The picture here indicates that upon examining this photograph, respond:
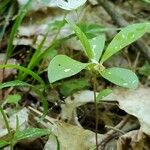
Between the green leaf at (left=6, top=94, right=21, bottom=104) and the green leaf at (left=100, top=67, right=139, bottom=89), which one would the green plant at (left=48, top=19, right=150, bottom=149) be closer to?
the green leaf at (left=100, top=67, right=139, bottom=89)

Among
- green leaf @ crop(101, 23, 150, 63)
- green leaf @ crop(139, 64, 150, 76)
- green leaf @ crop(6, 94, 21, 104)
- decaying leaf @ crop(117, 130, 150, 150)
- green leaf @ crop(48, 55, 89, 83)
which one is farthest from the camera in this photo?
green leaf @ crop(139, 64, 150, 76)

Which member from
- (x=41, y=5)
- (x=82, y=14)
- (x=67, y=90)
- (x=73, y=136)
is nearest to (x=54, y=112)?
(x=67, y=90)

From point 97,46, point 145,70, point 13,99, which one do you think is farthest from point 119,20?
point 97,46

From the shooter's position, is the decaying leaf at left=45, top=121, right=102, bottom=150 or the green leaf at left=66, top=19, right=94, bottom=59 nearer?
the green leaf at left=66, top=19, right=94, bottom=59

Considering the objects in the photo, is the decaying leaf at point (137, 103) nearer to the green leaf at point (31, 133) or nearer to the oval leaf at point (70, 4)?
the green leaf at point (31, 133)

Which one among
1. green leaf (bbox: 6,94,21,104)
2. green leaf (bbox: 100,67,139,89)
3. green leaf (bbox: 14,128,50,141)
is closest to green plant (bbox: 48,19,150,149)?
green leaf (bbox: 100,67,139,89)

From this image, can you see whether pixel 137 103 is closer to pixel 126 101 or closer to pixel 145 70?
pixel 126 101
